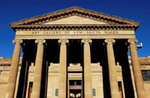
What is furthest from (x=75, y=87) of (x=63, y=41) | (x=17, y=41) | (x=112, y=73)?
(x=17, y=41)

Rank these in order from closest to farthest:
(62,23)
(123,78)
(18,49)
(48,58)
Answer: (18,49) < (62,23) < (123,78) < (48,58)

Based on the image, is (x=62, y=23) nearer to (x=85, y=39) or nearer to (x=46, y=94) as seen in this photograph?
(x=85, y=39)

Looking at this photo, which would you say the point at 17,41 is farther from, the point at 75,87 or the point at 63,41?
the point at 75,87

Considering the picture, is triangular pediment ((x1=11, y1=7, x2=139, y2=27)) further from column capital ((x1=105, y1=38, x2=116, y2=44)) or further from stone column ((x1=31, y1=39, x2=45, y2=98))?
stone column ((x1=31, y1=39, x2=45, y2=98))

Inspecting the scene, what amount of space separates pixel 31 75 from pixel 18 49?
595 centimetres

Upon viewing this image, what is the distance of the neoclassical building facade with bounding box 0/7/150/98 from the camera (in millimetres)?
17562

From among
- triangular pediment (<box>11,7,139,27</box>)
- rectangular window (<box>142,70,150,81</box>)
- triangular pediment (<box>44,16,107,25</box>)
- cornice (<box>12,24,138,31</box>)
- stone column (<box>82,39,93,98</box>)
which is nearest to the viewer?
stone column (<box>82,39,93,98</box>)

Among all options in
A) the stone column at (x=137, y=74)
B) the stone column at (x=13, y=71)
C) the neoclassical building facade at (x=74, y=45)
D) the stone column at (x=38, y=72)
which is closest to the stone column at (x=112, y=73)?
the neoclassical building facade at (x=74, y=45)

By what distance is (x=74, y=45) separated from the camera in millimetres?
22922

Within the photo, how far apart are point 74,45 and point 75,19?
4379mm

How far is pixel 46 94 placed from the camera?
21266mm

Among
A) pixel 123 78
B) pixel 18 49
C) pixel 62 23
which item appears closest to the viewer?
pixel 18 49

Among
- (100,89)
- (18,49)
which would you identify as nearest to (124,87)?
(100,89)

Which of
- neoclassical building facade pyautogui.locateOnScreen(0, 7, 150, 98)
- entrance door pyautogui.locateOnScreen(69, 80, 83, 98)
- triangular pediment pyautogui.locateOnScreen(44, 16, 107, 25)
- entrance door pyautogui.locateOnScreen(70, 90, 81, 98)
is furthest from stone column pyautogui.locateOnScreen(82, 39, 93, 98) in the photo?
entrance door pyautogui.locateOnScreen(70, 90, 81, 98)
